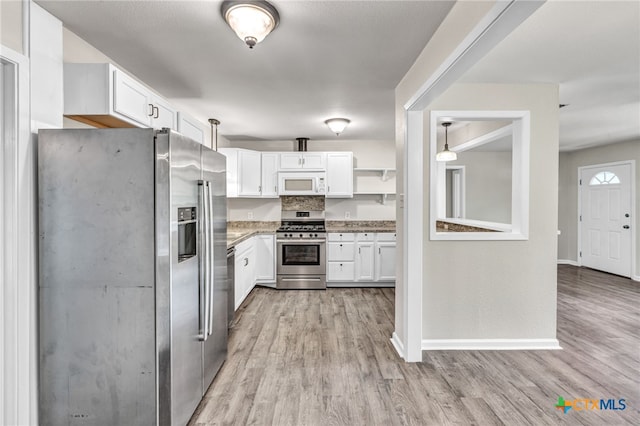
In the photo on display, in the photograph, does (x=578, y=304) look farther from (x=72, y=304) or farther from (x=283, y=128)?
(x=72, y=304)

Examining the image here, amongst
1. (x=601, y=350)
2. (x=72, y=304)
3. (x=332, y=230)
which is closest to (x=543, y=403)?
(x=601, y=350)

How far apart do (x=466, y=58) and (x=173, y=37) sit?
183cm

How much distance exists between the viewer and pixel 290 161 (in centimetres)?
512

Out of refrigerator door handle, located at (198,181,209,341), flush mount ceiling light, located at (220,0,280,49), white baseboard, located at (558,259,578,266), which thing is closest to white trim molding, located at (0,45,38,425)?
refrigerator door handle, located at (198,181,209,341)

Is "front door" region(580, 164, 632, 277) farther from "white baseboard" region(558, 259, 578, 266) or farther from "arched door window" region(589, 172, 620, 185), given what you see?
"white baseboard" region(558, 259, 578, 266)

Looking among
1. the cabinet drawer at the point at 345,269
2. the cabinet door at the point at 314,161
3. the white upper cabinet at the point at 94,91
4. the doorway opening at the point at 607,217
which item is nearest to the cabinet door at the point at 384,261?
the cabinet drawer at the point at 345,269

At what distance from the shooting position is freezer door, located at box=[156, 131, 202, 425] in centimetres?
166

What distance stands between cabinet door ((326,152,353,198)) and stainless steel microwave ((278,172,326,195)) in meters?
0.13

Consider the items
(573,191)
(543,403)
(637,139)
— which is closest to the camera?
(543,403)

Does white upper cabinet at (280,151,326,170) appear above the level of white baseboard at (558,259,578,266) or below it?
above

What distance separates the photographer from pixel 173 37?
212 cm

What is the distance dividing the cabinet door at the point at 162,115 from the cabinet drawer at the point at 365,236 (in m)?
3.01

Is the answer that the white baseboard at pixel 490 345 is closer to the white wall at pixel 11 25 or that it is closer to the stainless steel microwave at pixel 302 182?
the stainless steel microwave at pixel 302 182

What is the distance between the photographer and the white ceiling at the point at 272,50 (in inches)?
72.4
